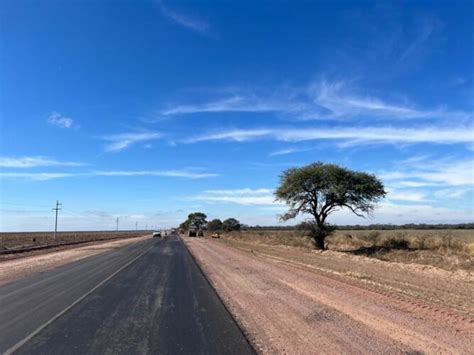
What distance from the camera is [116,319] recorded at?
34.1 ft

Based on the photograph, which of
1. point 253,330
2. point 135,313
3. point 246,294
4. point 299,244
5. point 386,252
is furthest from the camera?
point 299,244

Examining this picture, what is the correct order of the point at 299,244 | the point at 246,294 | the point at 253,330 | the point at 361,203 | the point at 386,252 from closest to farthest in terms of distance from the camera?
the point at 253,330 < the point at 246,294 < the point at 386,252 < the point at 361,203 < the point at 299,244

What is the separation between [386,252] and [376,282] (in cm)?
1908

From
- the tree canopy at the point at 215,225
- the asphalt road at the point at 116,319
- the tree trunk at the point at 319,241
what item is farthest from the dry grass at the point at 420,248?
the tree canopy at the point at 215,225

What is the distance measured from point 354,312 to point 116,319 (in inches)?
205

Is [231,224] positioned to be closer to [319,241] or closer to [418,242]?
[319,241]

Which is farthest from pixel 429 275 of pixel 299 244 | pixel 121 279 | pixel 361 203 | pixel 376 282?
pixel 299 244

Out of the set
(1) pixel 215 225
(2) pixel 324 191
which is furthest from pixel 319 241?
(1) pixel 215 225

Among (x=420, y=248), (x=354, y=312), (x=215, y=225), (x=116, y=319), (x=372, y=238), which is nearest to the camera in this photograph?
(x=116, y=319)

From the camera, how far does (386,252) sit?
34.7 metres

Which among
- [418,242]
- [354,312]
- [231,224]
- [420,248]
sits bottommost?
[354,312]

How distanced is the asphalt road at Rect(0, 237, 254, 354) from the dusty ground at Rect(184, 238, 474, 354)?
27.4 inches

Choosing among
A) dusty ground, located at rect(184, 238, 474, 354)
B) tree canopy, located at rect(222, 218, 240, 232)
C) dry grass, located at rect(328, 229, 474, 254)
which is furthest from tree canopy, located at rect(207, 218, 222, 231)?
dusty ground, located at rect(184, 238, 474, 354)

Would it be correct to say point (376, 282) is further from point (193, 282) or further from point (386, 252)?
point (386, 252)
